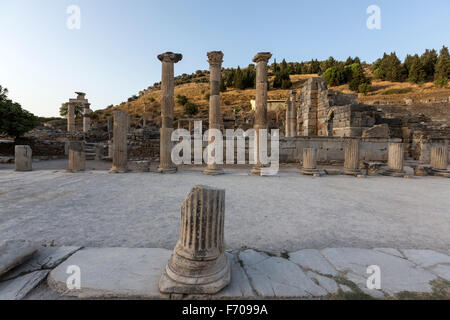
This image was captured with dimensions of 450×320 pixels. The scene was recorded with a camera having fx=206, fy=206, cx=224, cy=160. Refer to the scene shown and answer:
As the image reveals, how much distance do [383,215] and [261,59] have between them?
786cm

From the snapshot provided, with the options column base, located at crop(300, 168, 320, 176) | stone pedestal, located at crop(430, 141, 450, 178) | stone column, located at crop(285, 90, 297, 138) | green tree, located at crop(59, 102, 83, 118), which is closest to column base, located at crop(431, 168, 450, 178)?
stone pedestal, located at crop(430, 141, 450, 178)

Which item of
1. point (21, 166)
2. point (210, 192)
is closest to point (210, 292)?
point (210, 192)

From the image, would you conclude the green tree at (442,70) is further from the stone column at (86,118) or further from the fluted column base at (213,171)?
the stone column at (86,118)

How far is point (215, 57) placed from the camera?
363 inches

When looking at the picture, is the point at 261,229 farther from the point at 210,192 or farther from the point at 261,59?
the point at 261,59

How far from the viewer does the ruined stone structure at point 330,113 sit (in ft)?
46.5

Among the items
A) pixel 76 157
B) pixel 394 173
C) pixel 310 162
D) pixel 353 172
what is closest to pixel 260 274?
pixel 310 162

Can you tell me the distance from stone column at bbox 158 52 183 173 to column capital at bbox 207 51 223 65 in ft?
4.23

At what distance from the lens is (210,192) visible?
85.0 inches

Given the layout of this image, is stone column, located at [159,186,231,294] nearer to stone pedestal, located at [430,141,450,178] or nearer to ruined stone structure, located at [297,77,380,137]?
stone pedestal, located at [430,141,450,178]

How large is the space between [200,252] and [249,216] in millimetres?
2072

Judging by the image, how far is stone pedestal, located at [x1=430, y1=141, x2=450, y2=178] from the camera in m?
8.87

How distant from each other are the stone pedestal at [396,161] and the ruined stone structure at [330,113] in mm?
5452

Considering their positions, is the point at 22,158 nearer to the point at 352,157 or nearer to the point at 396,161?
the point at 352,157
